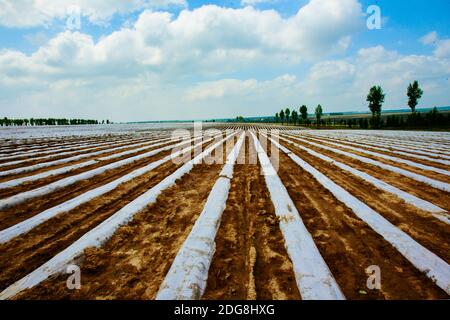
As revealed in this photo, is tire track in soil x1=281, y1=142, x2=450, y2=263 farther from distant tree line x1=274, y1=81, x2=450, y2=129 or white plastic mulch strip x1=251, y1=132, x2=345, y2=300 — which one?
distant tree line x1=274, y1=81, x2=450, y2=129

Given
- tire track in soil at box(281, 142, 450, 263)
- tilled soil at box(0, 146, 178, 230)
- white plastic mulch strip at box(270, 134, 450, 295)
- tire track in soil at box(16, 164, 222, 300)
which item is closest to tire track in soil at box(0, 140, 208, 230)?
tilled soil at box(0, 146, 178, 230)

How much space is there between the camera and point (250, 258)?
7.70 ft

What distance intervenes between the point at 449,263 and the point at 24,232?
15.6ft

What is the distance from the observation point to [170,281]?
6.34 ft

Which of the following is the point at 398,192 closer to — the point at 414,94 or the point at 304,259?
the point at 304,259

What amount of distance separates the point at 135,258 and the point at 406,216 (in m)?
3.68

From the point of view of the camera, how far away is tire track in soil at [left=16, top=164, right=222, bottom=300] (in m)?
1.91

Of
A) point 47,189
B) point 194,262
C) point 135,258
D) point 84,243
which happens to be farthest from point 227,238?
point 47,189

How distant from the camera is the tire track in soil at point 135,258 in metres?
1.91

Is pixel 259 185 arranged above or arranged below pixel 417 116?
below

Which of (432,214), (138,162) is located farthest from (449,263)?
(138,162)

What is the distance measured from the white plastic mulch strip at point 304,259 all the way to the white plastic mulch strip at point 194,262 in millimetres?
838
